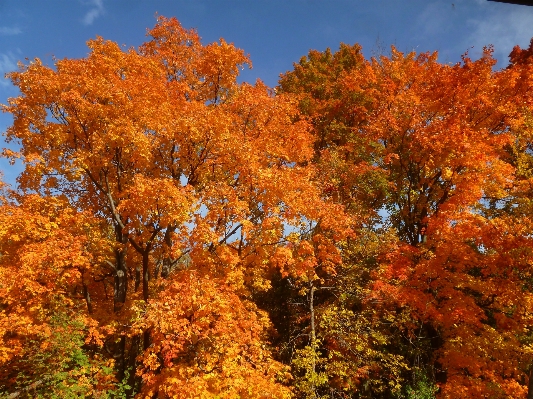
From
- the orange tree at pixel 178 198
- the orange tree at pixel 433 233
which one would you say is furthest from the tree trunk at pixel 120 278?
the orange tree at pixel 433 233

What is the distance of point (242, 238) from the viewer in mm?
13906

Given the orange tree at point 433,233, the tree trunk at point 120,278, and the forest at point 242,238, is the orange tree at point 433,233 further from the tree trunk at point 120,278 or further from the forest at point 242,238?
the tree trunk at point 120,278

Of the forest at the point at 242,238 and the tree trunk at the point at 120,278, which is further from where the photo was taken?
the tree trunk at the point at 120,278

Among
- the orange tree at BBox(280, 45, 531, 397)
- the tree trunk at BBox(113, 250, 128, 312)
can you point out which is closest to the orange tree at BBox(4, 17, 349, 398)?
the tree trunk at BBox(113, 250, 128, 312)

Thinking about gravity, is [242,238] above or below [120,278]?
above

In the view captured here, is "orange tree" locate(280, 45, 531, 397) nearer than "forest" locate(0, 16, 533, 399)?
No

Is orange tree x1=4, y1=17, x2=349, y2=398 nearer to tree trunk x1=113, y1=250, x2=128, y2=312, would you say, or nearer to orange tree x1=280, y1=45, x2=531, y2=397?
tree trunk x1=113, y1=250, x2=128, y2=312

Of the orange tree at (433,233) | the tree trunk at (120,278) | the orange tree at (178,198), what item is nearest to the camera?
the orange tree at (178,198)

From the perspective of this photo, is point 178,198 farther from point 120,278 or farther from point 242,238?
point 120,278

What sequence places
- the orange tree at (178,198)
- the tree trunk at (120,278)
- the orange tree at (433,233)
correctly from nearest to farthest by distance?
the orange tree at (178,198)
the orange tree at (433,233)
the tree trunk at (120,278)

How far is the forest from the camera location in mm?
10773

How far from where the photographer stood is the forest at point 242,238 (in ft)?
35.3

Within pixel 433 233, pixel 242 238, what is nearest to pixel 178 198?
pixel 242 238

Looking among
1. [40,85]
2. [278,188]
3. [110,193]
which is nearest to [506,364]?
[278,188]
